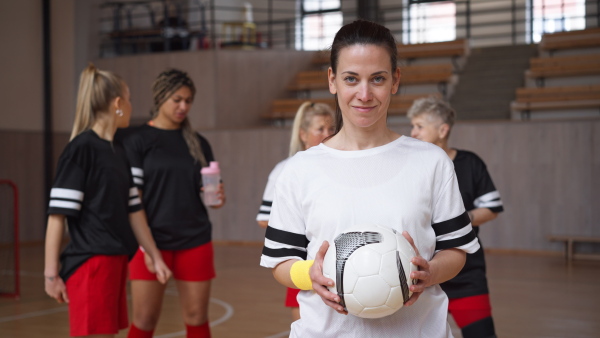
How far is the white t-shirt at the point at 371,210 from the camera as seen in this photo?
1.92 m

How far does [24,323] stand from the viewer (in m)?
5.99

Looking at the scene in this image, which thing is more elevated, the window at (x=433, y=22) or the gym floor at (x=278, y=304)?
the window at (x=433, y=22)

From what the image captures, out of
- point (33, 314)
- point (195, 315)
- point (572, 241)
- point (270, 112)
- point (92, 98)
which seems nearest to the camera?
point (92, 98)

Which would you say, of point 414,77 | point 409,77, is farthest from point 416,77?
point 409,77

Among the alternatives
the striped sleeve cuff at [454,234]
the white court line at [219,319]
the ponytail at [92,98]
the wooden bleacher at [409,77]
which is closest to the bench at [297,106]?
the wooden bleacher at [409,77]

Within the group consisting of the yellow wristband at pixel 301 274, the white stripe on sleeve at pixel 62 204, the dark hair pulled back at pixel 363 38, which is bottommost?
the yellow wristband at pixel 301 274

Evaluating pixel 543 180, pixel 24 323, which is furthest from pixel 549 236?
pixel 24 323

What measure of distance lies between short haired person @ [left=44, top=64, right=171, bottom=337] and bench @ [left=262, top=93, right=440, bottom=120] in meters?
8.53

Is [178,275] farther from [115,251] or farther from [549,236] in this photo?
[549,236]

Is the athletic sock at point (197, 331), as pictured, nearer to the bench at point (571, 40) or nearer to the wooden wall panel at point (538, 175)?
the wooden wall panel at point (538, 175)

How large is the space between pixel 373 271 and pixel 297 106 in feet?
35.2

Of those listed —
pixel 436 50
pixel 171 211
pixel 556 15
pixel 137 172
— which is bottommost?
pixel 171 211

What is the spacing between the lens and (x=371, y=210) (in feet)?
6.27

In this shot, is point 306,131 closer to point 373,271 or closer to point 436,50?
point 373,271
